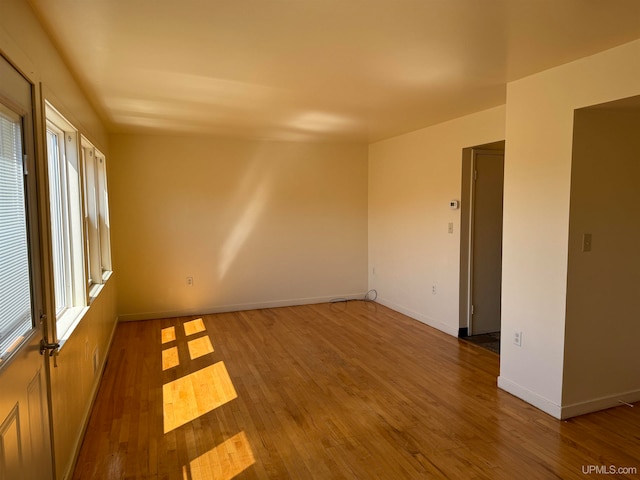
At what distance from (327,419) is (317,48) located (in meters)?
2.45

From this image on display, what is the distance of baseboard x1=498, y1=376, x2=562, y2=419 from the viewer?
297 centimetres

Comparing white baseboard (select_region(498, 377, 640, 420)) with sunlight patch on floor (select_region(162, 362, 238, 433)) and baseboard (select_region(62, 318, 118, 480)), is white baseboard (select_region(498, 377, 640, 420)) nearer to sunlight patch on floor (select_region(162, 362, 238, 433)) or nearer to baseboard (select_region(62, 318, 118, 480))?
sunlight patch on floor (select_region(162, 362, 238, 433))

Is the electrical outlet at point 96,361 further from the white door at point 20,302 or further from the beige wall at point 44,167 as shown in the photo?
the white door at point 20,302

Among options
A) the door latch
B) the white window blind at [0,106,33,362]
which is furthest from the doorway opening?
the white window blind at [0,106,33,362]

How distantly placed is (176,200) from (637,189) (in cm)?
491

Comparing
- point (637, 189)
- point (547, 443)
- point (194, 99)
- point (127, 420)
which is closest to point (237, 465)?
point (127, 420)

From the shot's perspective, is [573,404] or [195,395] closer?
[573,404]

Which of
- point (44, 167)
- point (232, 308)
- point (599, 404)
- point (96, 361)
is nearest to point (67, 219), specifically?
point (44, 167)

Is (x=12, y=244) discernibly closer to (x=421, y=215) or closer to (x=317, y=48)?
(x=317, y=48)

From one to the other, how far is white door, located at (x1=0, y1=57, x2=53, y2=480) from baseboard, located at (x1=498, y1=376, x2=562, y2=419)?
10.1 feet

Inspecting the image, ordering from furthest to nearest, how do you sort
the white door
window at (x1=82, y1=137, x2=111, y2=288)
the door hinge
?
window at (x1=82, y1=137, x2=111, y2=288) → the door hinge → the white door

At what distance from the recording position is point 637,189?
3.04m

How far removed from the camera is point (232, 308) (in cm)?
596

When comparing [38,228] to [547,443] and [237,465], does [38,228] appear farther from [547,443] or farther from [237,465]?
[547,443]
